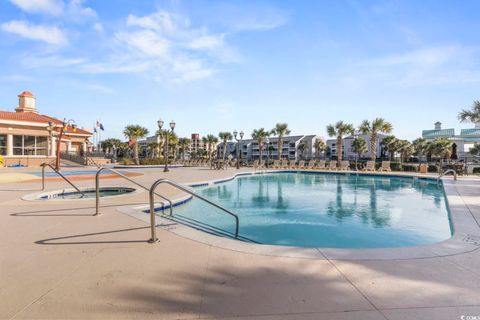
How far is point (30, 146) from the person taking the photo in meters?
29.5

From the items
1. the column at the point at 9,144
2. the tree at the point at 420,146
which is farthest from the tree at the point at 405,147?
the column at the point at 9,144

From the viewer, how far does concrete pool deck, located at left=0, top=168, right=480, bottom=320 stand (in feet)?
8.06

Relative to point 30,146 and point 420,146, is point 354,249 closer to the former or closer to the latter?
point 30,146

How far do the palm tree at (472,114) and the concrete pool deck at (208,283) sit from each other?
18219mm

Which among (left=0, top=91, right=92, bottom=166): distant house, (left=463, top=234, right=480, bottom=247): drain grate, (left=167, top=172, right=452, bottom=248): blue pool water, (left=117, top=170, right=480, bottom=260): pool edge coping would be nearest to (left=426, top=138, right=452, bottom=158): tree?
(left=167, top=172, right=452, bottom=248): blue pool water

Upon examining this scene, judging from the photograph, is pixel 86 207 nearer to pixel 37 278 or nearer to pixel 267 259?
pixel 37 278

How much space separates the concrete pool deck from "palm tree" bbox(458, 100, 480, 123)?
18219 mm

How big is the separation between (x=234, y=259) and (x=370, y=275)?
5.36 feet

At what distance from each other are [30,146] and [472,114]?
127ft

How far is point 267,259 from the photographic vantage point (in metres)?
3.68

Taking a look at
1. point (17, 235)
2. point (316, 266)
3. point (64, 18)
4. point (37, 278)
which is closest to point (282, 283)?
point (316, 266)

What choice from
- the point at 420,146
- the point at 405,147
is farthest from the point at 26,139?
the point at 420,146

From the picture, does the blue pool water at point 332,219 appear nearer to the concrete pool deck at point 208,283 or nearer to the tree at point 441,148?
the concrete pool deck at point 208,283

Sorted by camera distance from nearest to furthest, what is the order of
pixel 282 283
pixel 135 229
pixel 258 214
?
pixel 282 283 < pixel 135 229 < pixel 258 214
